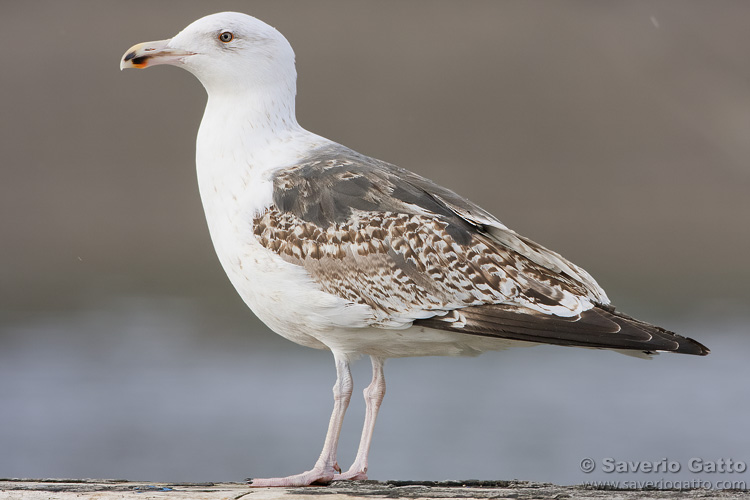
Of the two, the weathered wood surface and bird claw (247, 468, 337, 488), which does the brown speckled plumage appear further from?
bird claw (247, 468, 337, 488)

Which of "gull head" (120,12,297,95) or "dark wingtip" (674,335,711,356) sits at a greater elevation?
"gull head" (120,12,297,95)

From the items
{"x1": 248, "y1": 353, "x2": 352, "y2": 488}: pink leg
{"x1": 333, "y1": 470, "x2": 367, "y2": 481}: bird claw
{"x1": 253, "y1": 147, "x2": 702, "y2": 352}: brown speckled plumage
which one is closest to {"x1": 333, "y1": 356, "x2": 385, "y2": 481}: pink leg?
{"x1": 333, "y1": 470, "x2": 367, "y2": 481}: bird claw

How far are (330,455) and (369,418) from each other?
373 mm

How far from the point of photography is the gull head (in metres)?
5.11

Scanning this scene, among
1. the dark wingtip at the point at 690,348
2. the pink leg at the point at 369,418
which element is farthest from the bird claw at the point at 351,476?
the dark wingtip at the point at 690,348

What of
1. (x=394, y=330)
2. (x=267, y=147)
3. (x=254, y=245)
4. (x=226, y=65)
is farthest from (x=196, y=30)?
(x=394, y=330)

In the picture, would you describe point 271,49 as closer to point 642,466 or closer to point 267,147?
point 267,147

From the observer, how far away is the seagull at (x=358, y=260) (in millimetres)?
4613

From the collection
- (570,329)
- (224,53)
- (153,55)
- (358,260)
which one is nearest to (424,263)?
(358,260)

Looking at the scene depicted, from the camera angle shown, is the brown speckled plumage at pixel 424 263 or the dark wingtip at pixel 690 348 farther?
the brown speckled plumage at pixel 424 263

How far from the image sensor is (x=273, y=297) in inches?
186

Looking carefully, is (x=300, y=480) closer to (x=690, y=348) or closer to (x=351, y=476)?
(x=351, y=476)

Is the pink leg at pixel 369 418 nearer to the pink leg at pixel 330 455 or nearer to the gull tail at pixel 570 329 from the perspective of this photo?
the pink leg at pixel 330 455

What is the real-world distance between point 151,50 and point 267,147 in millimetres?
800
